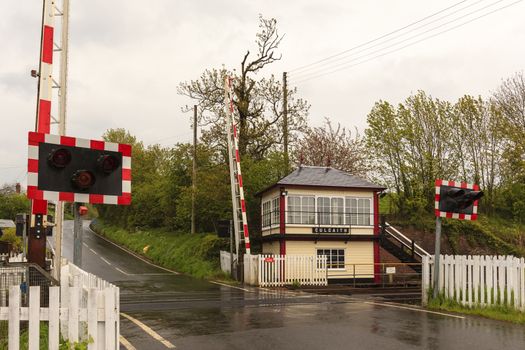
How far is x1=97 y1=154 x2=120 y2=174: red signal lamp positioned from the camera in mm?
6363

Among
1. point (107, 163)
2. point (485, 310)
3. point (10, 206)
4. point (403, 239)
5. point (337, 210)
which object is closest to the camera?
point (107, 163)

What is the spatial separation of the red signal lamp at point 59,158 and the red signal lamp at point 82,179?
0.18m

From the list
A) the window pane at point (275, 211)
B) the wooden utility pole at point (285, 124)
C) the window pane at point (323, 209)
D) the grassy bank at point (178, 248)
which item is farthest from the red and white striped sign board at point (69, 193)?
the wooden utility pole at point (285, 124)

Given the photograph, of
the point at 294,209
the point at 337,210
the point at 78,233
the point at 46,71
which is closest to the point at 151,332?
the point at 78,233

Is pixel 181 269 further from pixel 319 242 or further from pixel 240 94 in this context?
pixel 240 94

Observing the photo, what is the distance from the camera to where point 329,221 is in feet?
91.5

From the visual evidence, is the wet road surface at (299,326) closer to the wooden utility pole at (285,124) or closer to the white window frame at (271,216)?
the white window frame at (271,216)

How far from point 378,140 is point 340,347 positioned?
32.8 m

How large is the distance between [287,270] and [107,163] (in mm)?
18153

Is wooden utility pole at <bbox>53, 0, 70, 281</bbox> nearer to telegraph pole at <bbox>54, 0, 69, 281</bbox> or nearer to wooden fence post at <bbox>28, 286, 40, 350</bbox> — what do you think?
telegraph pole at <bbox>54, 0, 69, 281</bbox>

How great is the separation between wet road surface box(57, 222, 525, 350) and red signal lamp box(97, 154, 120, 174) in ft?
10.2

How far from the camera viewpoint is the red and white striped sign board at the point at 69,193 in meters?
6.11

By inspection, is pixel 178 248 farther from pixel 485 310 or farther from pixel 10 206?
pixel 10 206

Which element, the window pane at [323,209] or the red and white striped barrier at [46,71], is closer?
the red and white striped barrier at [46,71]
